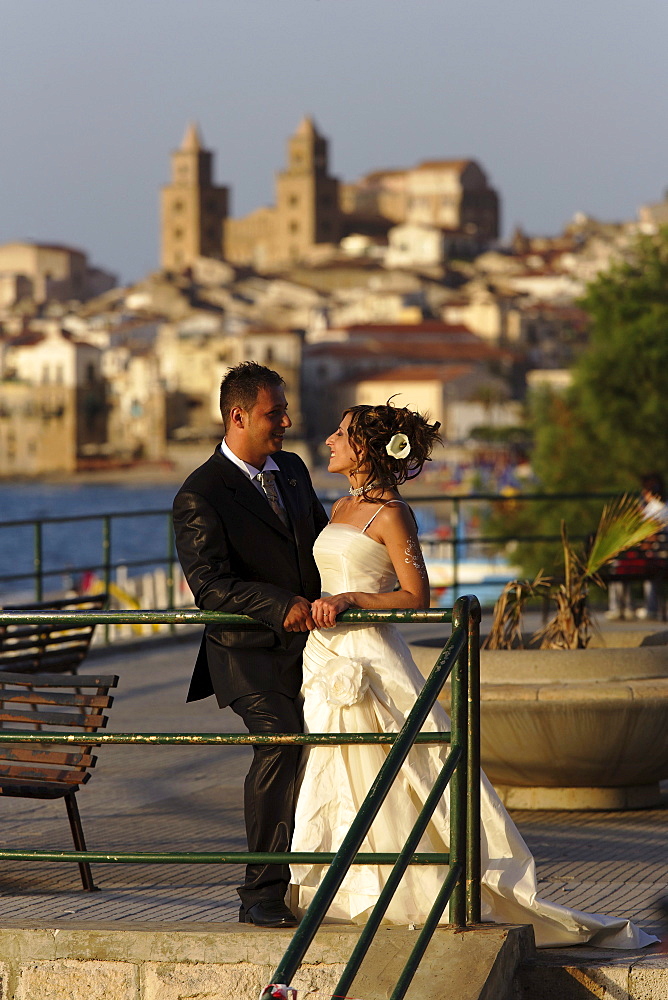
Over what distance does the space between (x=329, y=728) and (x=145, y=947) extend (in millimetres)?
774

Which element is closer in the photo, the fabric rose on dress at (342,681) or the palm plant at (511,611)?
the fabric rose on dress at (342,681)

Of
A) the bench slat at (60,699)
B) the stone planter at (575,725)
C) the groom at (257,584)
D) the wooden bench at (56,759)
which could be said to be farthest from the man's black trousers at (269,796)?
the stone planter at (575,725)

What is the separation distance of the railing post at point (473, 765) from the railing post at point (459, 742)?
0.02 m

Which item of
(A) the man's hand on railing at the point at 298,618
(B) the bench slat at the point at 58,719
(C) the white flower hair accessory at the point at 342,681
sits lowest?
(B) the bench slat at the point at 58,719

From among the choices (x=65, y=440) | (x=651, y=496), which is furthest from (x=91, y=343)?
(x=651, y=496)

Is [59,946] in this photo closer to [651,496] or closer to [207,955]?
[207,955]

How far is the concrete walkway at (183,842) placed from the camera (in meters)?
5.13

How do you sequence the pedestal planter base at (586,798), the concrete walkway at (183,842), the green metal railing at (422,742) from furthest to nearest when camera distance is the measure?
the pedestal planter base at (586,798)
the concrete walkway at (183,842)
the green metal railing at (422,742)

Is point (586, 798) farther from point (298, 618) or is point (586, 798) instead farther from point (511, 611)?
point (298, 618)

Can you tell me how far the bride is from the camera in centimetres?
446

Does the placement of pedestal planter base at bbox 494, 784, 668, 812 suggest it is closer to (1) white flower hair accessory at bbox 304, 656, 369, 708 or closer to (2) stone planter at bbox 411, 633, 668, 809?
(2) stone planter at bbox 411, 633, 668, 809

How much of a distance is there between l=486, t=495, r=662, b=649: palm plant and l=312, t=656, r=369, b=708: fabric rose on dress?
2.61 metres

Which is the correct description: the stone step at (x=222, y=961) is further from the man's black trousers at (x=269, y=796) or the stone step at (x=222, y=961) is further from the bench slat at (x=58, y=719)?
the bench slat at (x=58, y=719)

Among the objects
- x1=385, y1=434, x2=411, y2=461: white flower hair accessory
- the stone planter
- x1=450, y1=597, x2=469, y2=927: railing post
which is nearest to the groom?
x1=385, y1=434, x2=411, y2=461: white flower hair accessory
